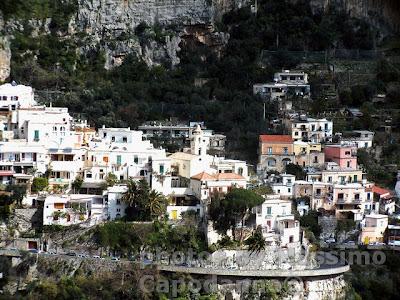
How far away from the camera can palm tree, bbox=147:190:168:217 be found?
25.8 m

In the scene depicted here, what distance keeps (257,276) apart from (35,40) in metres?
12.9

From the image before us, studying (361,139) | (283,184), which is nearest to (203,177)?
(283,184)

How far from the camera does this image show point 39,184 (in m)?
26.7

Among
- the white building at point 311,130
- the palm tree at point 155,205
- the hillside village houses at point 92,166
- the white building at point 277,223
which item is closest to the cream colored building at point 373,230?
the white building at point 277,223

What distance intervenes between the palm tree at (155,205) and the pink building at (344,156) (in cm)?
590

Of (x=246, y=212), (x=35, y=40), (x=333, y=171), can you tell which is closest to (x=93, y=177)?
(x=246, y=212)

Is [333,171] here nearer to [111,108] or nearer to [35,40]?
[111,108]

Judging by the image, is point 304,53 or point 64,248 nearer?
point 64,248

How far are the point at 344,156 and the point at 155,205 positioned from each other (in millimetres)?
6380

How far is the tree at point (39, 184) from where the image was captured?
1048 inches

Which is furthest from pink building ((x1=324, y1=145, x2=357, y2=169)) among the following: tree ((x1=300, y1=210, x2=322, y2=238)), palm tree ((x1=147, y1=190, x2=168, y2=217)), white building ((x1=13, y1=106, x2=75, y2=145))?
white building ((x1=13, y1=106, x2=75, y2=145))

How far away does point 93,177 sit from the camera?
27500 millimetres

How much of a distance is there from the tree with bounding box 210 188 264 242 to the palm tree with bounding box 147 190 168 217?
108 centimetres

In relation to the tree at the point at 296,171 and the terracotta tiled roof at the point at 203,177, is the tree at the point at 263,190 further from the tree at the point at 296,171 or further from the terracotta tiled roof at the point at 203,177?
the tree at the point at 296,171
